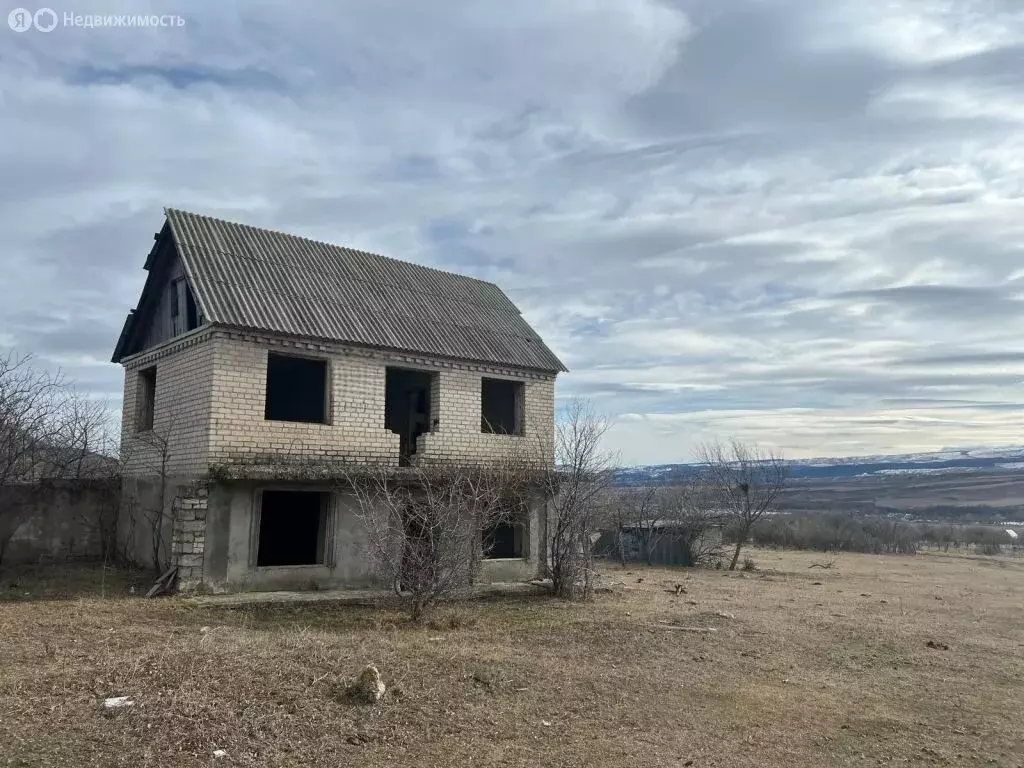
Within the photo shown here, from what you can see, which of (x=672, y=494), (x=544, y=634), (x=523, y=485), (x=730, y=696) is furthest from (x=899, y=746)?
(x=672, y=494)

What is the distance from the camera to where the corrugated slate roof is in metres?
13.8

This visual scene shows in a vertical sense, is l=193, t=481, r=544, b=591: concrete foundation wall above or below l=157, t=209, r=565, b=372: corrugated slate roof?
below

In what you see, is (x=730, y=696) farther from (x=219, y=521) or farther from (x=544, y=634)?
(x=219, y=521)

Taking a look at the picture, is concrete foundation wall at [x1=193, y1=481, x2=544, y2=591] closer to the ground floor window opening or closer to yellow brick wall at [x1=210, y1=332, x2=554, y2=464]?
yellow brick wall at [x1=210, y1=332, x2=554, y2=464]

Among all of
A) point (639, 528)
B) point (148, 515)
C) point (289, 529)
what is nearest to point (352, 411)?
point (148, 515)

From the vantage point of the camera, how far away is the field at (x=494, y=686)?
19.5 ft

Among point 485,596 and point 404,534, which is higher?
point 404,534

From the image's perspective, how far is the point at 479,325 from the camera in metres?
17.4

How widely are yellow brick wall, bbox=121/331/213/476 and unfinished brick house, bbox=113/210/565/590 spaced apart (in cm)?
5

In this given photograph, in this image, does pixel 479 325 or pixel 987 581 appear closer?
pixel 479 325

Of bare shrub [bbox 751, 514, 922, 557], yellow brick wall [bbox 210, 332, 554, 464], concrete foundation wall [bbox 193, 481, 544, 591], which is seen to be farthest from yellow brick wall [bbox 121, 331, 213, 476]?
bare shrub [bbox 751, 514, 922, 557]

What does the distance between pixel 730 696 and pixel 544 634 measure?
131 inches

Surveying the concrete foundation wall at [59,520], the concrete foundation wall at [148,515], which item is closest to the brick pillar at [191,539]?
the concrete foundation wall at [148,515]

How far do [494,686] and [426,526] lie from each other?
14.0ft
